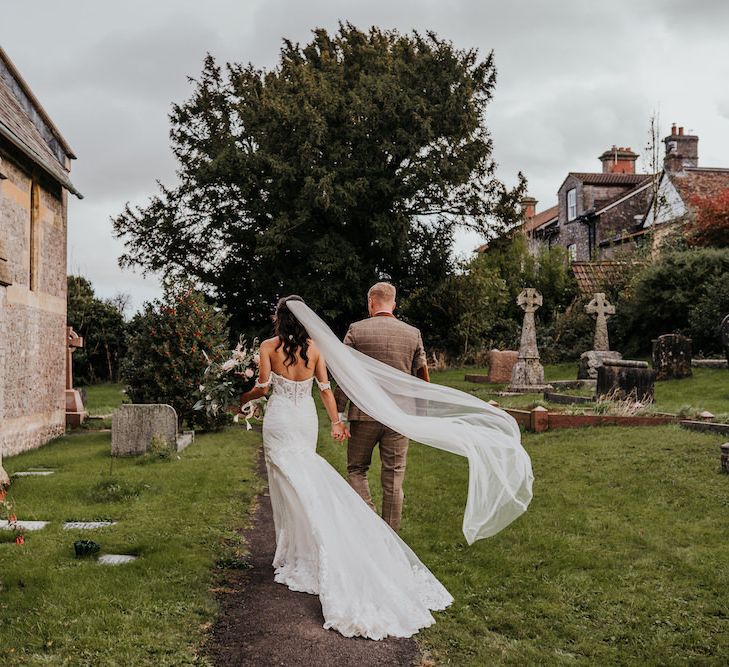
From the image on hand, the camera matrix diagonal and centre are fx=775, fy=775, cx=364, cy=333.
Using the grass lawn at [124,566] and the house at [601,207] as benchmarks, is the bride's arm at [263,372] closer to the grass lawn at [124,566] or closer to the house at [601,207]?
the grass lawn at [124,566]

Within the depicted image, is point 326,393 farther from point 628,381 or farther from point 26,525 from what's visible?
point 628,381

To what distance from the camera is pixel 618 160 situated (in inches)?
1843

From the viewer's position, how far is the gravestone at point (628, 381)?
1520 centimetres

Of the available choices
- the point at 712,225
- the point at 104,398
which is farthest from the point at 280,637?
the point at 712,225

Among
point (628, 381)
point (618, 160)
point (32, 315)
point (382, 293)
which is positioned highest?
point (618, 160)

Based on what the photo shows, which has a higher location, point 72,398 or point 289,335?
point 289,335

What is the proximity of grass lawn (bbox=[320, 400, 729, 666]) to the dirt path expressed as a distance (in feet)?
1.21

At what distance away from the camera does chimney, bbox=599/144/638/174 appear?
46.7 metres

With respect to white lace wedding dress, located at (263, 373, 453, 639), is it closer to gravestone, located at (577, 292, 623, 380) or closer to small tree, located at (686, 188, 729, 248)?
gravestone, located at (577, 292, 623, 380)

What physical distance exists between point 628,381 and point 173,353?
9065mm

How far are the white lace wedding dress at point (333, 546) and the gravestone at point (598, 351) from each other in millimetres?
16039

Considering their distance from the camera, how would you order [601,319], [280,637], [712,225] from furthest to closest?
1. [712,225]
2. [601,319]
3. [280,637]

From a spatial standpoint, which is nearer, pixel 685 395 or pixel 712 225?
pixel 685 395

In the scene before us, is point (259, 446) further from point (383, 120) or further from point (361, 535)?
point (383, 120)
